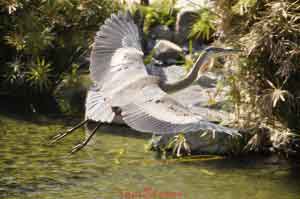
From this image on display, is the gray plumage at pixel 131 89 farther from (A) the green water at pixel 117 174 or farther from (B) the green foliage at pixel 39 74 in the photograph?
(B) the green foliage at pixel 39 74

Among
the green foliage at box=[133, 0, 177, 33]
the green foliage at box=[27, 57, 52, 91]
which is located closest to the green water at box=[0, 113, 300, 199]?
the green foliage at box=[27, 57, 52, 91]

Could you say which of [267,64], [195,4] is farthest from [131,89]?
[195,4]

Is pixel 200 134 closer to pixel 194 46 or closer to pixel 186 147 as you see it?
pixel 186 147

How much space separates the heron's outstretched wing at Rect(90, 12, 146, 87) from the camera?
6.58 meters

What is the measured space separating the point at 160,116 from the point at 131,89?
0.77m

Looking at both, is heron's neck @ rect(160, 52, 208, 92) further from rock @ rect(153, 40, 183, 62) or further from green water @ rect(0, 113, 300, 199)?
rock @ rect(153, 40, 183, 62)

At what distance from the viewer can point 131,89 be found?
5984mm

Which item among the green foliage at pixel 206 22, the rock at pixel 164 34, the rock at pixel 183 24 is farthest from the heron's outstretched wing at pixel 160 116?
the rock at pixel 164 34

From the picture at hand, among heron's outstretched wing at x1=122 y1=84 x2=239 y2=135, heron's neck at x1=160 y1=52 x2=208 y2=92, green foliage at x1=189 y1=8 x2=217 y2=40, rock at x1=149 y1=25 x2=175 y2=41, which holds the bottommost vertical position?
Result: heron's outstretched wing at x1=122 y1=84 x2=239 y2=135

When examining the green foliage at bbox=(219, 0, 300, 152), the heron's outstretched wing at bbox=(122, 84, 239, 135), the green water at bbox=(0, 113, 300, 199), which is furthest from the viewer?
the green foliage at bbox=(219, 0, 300, 152)

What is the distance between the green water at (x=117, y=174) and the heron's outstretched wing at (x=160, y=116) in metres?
0.76

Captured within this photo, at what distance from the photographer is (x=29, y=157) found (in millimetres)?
6812

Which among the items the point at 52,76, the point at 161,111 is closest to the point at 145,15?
→ the point at 52,76

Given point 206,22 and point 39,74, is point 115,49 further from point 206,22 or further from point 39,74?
point 39,74
